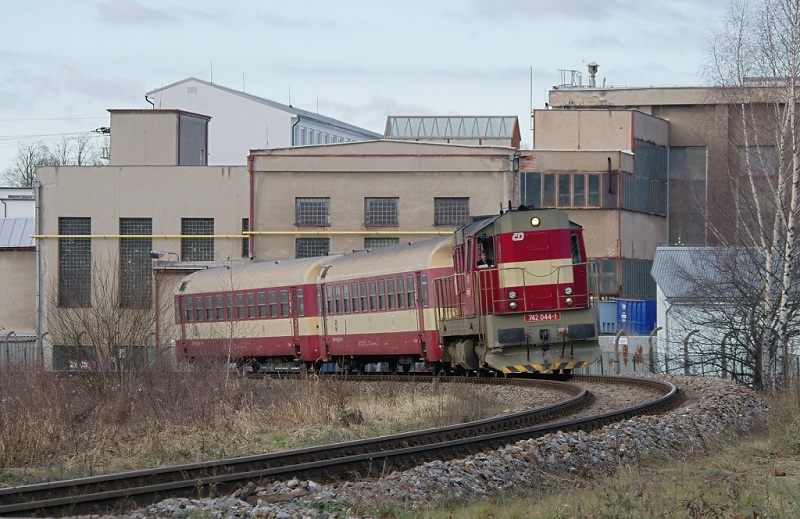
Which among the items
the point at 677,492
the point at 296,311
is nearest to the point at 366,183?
the point at 296,311

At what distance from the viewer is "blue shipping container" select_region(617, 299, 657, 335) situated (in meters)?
48.4

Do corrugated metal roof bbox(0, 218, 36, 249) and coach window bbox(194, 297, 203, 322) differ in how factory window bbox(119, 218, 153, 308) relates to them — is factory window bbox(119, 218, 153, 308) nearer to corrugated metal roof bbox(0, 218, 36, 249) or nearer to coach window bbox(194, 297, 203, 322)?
corrugated metal roof bbox(0, 218, 36, 249)

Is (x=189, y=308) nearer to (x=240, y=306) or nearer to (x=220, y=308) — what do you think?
(x=220, y=308)

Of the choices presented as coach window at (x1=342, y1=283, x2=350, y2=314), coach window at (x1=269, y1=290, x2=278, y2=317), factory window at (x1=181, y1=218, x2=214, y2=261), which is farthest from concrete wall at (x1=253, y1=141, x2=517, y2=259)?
coach window at (x1=342, y1=283, x2=350, y2=314)

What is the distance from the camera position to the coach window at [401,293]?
92.4ft

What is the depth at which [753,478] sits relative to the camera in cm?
1138

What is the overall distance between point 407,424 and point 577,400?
291 centimetres

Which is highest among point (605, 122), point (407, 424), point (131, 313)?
point (605, 122)

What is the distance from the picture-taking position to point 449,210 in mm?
50781

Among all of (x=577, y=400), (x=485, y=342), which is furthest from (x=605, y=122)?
(x=577, y=400)

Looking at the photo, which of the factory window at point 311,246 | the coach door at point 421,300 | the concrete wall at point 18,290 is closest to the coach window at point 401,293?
the coach door at point 421,300

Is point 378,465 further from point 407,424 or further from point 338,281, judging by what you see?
point 338,281

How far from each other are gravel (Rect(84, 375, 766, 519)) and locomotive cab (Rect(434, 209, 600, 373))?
6530 millimetres

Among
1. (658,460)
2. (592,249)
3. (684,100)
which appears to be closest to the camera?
(658,460)
